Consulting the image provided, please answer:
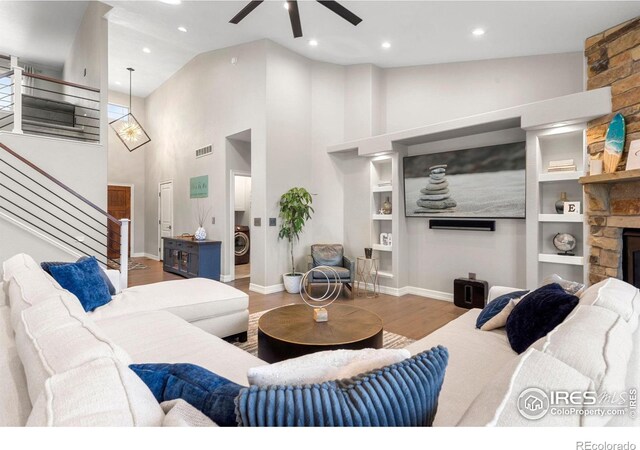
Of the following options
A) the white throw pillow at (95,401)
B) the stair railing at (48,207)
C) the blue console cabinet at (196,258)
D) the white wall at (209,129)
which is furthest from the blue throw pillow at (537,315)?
the blue console cabinet at (196,258)

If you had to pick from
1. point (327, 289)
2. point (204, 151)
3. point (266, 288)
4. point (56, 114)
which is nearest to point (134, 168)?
point (56, 114)

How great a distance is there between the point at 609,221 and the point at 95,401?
13.9 ft

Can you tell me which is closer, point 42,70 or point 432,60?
point 432,60

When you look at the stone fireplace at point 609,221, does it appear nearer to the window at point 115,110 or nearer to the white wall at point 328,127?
the white wall at point 328,127

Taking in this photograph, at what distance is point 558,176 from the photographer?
359 cm

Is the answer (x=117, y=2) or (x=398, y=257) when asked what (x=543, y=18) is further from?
(x=117, y=2)

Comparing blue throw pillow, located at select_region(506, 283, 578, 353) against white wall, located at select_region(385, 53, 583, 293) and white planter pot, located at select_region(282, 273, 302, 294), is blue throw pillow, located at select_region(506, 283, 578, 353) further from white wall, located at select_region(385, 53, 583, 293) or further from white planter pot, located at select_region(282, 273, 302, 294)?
white planter pot, located at select_region(282, 273, 302, 294)

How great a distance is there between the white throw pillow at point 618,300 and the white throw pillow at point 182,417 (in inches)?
56.0

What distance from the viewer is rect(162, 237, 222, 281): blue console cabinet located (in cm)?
567

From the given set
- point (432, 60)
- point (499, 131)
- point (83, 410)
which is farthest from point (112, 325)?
point (432, 60)

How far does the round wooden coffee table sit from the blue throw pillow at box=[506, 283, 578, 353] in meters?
0.84

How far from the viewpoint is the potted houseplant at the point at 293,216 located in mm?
5056

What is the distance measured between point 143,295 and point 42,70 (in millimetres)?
9044

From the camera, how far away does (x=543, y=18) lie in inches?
127
